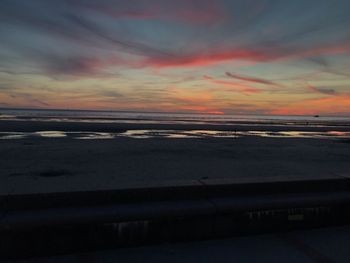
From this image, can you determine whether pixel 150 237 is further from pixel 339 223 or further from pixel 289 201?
pixel 339 223

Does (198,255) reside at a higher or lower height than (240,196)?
lower

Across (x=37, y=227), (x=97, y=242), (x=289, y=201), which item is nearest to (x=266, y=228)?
(x=289, y=201)

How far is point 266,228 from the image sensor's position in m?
4.46

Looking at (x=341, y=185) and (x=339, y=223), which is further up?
(x=341, y=185)

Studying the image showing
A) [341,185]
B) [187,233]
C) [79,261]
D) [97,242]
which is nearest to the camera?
[79,261]

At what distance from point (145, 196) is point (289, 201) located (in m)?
2.28

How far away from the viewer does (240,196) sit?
187 inches

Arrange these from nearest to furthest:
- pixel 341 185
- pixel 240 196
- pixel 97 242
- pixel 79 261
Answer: pixel 79 261, pixel 97 242, pixel 240 196, pixel 341 185

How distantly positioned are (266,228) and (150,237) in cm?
180


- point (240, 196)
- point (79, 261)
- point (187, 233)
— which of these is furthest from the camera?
point (240, 196)

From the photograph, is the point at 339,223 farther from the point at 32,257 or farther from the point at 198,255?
the point at 32,257

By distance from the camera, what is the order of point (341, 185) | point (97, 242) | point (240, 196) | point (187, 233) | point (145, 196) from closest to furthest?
1. point (97, 242)
2. point (187, 233)
3. point (145, 196)
4. point (240, 196)
5. point (341, 185)

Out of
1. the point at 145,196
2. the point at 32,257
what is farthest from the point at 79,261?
the point at 145,196

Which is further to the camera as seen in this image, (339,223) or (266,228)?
(339,223)
